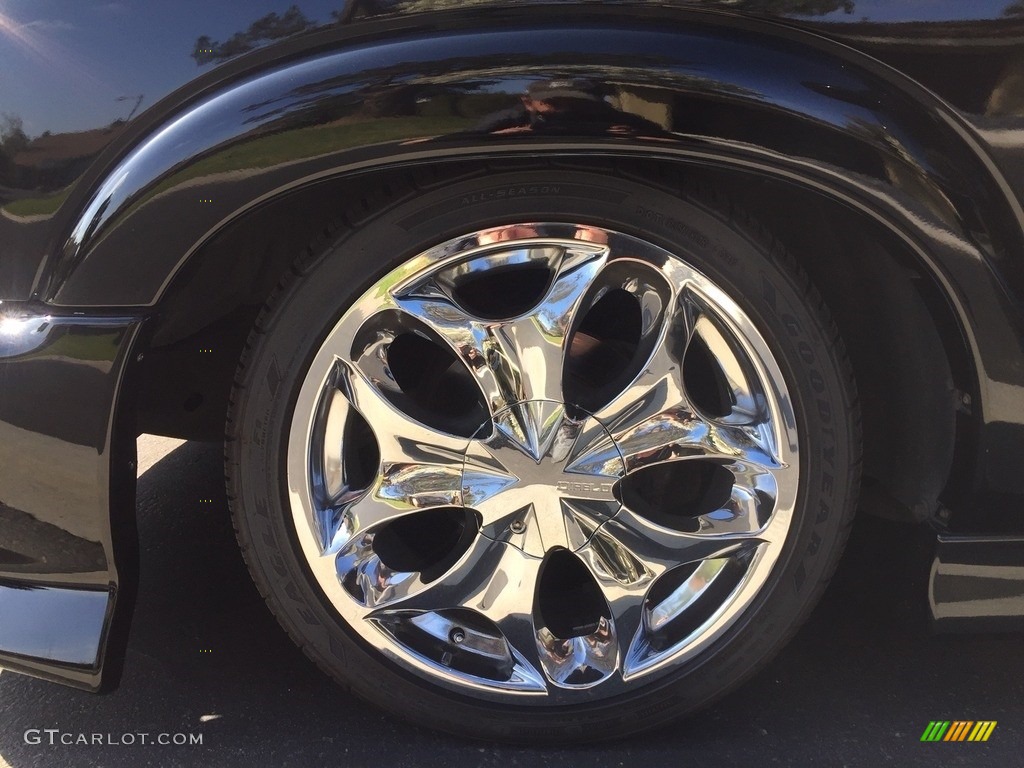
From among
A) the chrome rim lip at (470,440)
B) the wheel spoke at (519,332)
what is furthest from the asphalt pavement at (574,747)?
the wheel spoke at (519,332)

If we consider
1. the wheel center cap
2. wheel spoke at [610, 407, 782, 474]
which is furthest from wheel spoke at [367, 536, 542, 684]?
wheel spoke at [610, 407, 782, 474]

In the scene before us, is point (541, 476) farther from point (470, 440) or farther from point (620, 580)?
point (620, 580)

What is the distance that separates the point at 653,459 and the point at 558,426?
0.18m

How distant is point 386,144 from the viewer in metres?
1.15

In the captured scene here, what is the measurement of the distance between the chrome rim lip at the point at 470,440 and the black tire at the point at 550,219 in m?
0.01

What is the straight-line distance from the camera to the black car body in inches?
44.4

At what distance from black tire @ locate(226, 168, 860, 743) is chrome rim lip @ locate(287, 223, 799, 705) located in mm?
13

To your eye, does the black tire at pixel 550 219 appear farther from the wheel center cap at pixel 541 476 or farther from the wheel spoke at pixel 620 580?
the wheel center cap at pixel 541 476

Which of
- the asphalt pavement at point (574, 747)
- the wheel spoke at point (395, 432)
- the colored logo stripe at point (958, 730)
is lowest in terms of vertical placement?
the colored logo stripe at point (958, 730)

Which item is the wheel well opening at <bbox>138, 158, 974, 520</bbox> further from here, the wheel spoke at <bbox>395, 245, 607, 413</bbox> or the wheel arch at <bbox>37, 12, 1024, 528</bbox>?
the wheel spoke at <bbox>395, 245, 607, 413</bbox>

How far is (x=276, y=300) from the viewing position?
4.15 feet

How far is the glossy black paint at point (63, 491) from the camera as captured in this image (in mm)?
1212

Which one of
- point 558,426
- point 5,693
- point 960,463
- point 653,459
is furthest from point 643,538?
point 5,693

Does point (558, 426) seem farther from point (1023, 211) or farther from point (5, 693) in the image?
point (5, 693)
